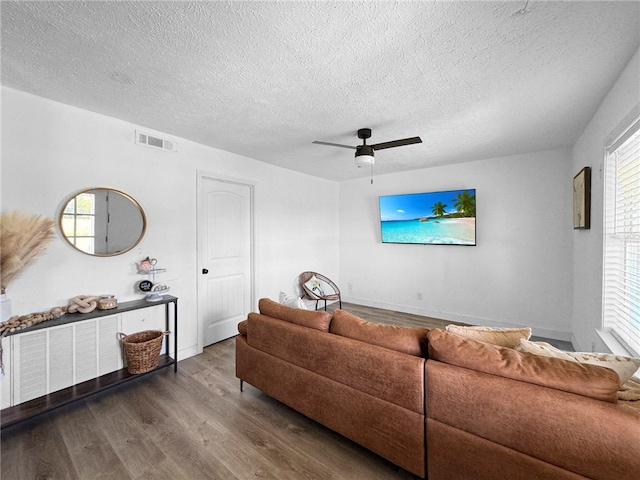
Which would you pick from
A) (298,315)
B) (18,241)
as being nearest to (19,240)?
(18,241)

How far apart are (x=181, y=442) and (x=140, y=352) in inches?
38.1

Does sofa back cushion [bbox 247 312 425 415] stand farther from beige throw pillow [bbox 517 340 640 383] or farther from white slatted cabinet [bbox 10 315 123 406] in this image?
white slatted cabinet [bbox 10 315 123 406]

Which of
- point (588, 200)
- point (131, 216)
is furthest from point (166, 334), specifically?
point (588, 200)

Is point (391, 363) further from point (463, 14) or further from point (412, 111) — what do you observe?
point (412, 111)

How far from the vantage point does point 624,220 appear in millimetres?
1936

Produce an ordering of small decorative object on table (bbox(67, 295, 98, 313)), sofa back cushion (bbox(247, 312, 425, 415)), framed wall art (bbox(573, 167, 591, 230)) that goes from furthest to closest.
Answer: framed wall art (bbox(573, 167, 591, 230)) < small decorative object on table (bbox(67, 295, 98, 313)) < sofa back cushion (bbox(247, 312, 425, 415))

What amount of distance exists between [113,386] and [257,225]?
7.64ft

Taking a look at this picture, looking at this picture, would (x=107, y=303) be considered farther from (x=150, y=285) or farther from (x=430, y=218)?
(x=430, y=218)

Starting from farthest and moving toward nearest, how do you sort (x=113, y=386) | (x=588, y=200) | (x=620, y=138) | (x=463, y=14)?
(x=588, y=200)
(x=113, y=386)
(x=620, y=138)
(x=463, y=14)

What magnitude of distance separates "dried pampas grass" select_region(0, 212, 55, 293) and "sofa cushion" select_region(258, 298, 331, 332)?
177 cm

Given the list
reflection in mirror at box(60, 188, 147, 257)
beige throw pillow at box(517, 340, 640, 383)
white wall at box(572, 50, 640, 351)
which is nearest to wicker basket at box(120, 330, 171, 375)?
reflection in mirror at box(60, 188, 147, 257)

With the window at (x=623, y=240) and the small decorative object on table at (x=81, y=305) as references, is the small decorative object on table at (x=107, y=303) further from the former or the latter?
the window at (x=623, y=240)

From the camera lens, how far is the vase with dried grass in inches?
73.0

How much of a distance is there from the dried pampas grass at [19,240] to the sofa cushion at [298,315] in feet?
5.80
